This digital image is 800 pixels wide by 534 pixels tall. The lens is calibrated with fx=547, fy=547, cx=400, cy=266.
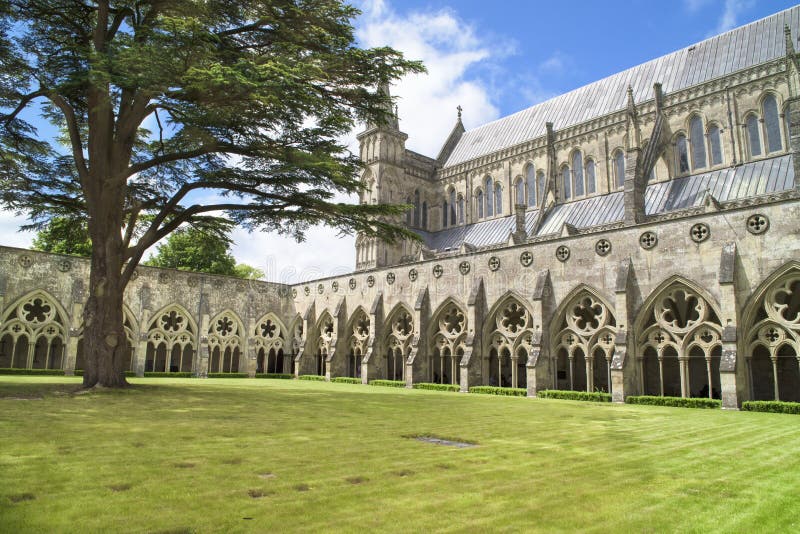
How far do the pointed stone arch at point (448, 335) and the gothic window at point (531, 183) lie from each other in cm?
1493

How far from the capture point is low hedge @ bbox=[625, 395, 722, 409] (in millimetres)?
16984

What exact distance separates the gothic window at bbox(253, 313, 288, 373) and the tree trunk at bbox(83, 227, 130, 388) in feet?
60.8

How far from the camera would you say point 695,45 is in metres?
33.9

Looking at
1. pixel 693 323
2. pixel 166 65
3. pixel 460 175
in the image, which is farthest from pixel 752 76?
pixel 166 65

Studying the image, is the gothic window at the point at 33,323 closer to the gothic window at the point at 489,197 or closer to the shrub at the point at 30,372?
the shrub at the point at 30,372

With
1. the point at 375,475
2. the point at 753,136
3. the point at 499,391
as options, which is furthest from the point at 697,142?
the point at 375,475

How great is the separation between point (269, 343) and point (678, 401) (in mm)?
25398

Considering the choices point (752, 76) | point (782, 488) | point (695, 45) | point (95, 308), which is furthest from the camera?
point (695, 45)

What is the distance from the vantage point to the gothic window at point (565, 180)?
3650 cm

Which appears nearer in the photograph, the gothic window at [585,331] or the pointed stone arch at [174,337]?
the gothic window at [585,331]

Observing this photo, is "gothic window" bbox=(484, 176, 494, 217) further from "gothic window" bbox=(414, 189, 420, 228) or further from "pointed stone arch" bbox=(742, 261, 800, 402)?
"pointed stone arch" bbox=(742, 261, 800, 402)

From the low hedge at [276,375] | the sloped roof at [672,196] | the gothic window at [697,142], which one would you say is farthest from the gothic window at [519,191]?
the low hedge at [276,375]

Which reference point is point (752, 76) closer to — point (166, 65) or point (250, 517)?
Result: point (166, 65)

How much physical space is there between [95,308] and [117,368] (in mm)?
1909
